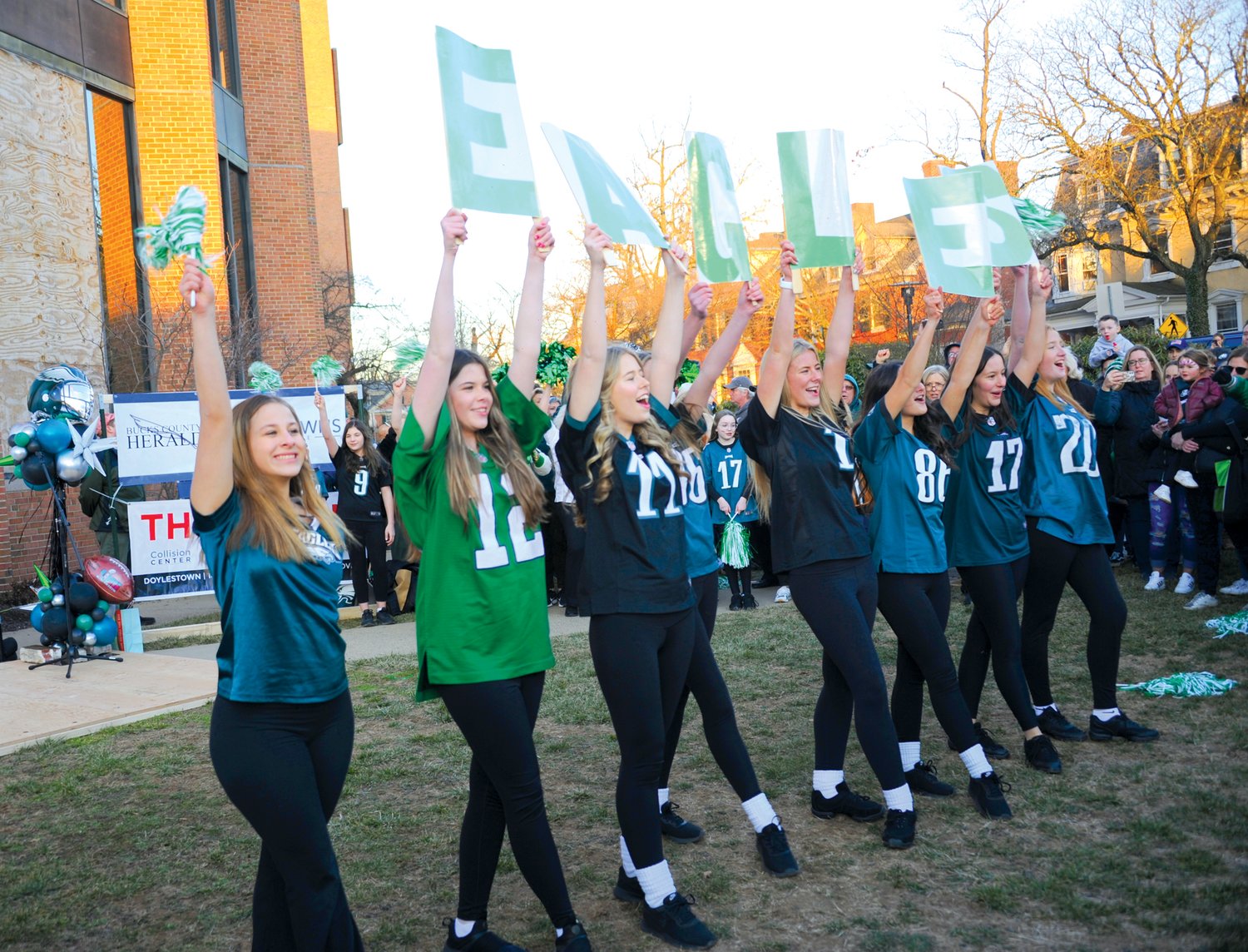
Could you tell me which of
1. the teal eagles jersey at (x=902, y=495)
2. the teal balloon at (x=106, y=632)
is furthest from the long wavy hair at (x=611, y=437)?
the teal balloon at (x=106, y=632)

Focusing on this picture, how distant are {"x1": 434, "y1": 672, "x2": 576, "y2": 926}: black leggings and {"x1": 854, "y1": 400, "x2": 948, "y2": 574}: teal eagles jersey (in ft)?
6.15

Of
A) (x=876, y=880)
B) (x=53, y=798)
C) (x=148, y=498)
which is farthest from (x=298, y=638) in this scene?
(x=148, y=498)

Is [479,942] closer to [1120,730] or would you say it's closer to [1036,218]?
[1120,730]

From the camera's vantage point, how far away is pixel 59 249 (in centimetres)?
1306

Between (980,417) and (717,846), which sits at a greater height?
(980,417)

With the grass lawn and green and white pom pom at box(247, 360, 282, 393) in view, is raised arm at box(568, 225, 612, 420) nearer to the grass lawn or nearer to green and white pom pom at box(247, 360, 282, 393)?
the grass lawn

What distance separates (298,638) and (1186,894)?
117 inches

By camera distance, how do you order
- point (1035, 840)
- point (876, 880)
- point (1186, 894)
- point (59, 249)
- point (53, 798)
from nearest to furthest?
point (1186, 894) < point (876, 880) < point (1035, 840) < point (53, 798) < point (59, 249)

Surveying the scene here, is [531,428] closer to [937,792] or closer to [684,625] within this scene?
[684,625]

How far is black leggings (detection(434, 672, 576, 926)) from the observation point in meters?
3.16

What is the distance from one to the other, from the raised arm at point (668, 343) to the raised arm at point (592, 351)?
1.17ft

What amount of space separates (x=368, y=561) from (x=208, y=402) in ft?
26.4

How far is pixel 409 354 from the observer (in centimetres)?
523

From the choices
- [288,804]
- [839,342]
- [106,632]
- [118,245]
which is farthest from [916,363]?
[118,245]
